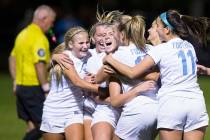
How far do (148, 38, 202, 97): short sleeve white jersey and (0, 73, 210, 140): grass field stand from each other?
5.82 m

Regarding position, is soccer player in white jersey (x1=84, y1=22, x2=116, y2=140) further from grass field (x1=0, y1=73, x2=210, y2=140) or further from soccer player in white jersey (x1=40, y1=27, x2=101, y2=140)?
grass field (x1=0, y1=73, x2=210, y2=140)

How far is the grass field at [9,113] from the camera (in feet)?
51.6

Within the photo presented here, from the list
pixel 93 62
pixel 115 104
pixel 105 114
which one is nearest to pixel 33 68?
pixel 93 62

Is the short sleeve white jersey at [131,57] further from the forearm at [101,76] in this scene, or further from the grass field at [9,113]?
the grass field at [9,113]

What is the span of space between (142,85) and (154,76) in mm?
164

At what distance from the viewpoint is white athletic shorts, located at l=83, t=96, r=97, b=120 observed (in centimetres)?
1034

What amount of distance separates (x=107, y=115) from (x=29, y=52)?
13.1 ft

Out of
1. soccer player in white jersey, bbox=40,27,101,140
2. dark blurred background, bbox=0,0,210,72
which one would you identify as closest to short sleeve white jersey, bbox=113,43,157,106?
soccer player in white jersey, bbox=40,27,101,140

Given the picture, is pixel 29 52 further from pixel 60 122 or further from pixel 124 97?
pixel 124 97

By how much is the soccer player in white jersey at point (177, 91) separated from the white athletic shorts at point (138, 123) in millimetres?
152

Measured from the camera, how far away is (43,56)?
44.0 ft

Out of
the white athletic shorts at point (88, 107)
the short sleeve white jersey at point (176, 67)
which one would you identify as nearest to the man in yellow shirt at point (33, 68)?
the white athletic shorts at point (88, 107)

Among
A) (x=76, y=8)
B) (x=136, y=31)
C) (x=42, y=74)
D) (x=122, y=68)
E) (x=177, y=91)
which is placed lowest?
(x=76, y=8)

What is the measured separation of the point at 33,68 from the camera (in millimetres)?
13703
